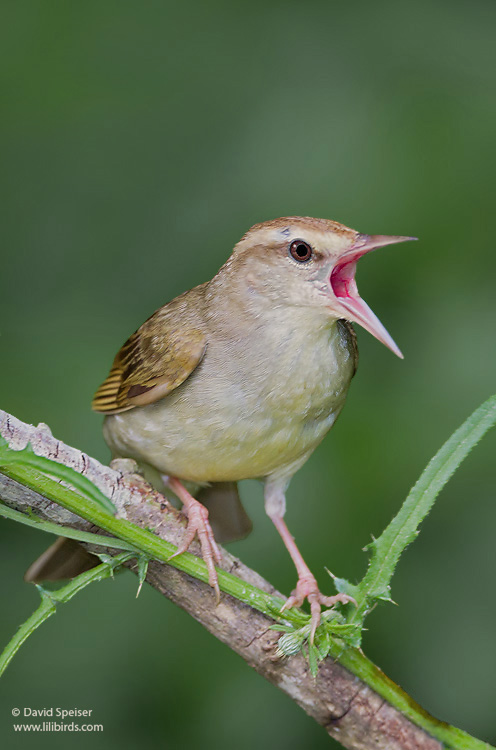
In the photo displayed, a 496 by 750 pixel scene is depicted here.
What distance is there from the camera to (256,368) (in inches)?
103

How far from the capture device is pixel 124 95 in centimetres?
416

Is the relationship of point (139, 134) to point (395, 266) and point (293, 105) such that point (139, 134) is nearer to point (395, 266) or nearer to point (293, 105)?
point (293, 105)

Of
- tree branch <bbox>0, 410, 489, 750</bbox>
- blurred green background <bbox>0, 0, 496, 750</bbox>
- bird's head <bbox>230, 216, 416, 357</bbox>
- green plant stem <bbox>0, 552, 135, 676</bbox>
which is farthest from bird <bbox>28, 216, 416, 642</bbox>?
blurred green background <bbox>0, 0, 496, 750</bbox>

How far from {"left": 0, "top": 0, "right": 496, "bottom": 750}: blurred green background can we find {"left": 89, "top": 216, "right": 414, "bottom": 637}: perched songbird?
2.39ft

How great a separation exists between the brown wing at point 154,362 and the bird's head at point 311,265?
10.7 inches

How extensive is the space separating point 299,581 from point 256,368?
709 millimetres

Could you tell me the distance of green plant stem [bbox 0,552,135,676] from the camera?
1830 millimetres

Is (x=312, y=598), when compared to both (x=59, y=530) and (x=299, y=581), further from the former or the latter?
(x=59, y=530)

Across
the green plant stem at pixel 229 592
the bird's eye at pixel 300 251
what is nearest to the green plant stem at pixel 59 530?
the green plant stem at pixel 229 592

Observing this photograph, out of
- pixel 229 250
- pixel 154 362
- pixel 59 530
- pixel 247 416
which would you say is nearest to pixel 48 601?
pixel 59 530

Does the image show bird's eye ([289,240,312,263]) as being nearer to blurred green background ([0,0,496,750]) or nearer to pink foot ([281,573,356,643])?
pink foot ([281,573,356,643])

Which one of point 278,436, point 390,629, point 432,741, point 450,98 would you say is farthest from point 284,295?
point 450,98

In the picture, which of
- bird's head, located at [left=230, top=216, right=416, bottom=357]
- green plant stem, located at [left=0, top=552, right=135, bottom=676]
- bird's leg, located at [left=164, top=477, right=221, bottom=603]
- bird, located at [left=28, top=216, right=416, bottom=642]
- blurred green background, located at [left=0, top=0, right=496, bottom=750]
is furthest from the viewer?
blurred green background, located at [left=0, top=0, right=496, bottom=750]

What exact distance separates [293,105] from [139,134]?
70cm
